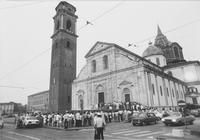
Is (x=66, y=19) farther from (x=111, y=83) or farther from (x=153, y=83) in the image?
(x=153, y=83)

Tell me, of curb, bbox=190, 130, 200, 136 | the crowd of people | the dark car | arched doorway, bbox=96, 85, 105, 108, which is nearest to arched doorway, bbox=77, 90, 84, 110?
arched doorway, bbox=96, 85, 105, 108

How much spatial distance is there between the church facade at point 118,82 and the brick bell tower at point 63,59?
7.09ft

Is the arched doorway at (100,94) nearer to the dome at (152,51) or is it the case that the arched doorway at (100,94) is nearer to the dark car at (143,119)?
the dark car at (143,119)

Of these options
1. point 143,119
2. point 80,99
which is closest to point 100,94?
point 80,99

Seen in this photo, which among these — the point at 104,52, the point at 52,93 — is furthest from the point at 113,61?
the point at 52,93

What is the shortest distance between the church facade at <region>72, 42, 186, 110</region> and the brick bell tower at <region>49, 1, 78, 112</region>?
216 centimetres

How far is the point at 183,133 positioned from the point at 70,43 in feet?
121

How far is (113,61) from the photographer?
33.6 metres

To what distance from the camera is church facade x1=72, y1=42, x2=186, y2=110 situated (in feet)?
93.6

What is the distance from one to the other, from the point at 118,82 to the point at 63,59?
14.6m

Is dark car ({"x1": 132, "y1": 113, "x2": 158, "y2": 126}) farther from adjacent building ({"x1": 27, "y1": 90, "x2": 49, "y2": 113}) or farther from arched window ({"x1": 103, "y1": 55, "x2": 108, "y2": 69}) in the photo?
adjacent building ({"x1": 27, "y1": 90, "x2": 49, "y2": 113})

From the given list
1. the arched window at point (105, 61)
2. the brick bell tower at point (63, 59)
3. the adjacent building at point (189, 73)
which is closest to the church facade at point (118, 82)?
the arched window at point (105, 61)

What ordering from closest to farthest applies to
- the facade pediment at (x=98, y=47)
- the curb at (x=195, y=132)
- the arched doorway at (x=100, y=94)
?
1. the curb at (x=195, y=132)
2. the arched doorway at (x=100, y=94)
3. the facade pediment at (x=98, y=47)

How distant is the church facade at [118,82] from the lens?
2852 cm
